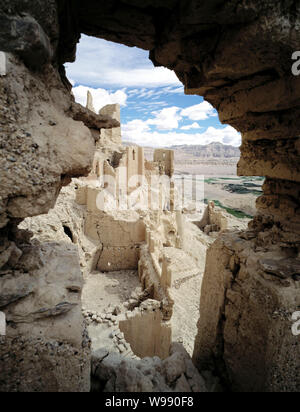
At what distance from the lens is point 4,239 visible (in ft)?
8.26

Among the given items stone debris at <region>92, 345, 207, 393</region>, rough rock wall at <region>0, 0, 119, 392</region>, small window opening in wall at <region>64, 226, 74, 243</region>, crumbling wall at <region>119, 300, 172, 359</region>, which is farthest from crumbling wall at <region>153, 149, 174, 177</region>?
rough rock wall at <region>0, 0, 119, 392</region>

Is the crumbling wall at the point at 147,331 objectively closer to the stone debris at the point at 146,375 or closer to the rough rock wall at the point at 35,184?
the stone debris at the point at 146,375

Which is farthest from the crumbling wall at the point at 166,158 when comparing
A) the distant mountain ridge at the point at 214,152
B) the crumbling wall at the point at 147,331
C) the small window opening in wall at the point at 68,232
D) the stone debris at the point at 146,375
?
the distant mountain ridge at the point at 214,152

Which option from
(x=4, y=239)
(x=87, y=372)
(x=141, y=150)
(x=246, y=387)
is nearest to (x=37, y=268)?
(x=4, y=239)

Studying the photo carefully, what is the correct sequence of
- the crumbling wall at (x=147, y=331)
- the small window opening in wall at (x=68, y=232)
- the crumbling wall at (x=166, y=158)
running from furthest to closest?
the crumbling wall at (x=166, y=158)
the small window opening in wall at (x=68, y=232)
the crumbling wall at (x=147, y=331)

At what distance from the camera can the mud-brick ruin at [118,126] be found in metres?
2.11

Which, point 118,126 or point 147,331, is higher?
point 118,126

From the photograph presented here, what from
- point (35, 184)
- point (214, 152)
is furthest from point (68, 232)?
point (214, 152)

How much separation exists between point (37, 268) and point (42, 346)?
2.95 ft

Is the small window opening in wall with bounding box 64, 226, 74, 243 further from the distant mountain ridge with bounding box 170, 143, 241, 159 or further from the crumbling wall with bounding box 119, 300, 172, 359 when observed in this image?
the distant mountain ridge with bounding box 170, 143, 241, 159

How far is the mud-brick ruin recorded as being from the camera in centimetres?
211

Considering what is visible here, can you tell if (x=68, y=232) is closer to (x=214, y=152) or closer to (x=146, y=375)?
(x=146, y=375)

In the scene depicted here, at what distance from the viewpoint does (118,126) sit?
3447 millimetres

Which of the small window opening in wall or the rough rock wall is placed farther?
the small window opening in wall
